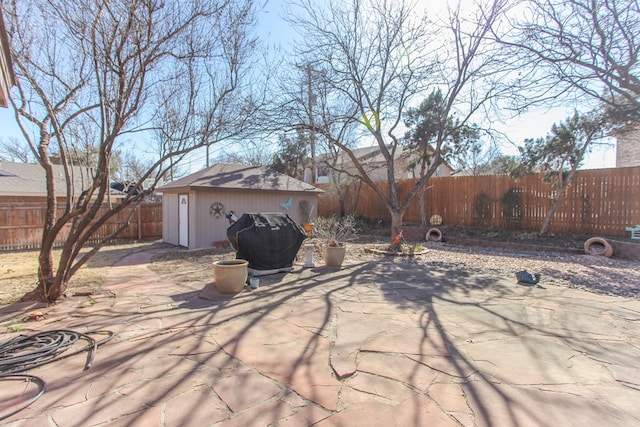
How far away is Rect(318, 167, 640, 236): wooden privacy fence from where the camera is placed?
9352 millimetres

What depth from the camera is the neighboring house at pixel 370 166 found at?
1351 centimetres

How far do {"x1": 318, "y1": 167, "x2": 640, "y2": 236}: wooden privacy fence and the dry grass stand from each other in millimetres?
10775

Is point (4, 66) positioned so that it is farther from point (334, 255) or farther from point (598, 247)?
point (598, 247)

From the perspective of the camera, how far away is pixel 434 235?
465 inches

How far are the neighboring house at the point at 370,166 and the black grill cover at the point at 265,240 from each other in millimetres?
3044

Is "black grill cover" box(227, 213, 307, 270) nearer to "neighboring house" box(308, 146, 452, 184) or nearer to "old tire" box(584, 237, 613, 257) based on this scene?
"neighboring house" box(308, 146, 452, 184)

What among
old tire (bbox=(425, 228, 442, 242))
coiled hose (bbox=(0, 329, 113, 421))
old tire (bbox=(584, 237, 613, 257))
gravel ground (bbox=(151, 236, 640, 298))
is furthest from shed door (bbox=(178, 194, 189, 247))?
old tire (bbox=(584, 237, 613, 257))

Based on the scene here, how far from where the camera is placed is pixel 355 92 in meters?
9.41

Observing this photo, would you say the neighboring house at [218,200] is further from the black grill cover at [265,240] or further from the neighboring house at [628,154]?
the neighboring house at [628,154]

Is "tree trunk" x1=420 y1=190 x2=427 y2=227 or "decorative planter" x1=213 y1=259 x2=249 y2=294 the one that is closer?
"decorative planter" x1=213 y1=259 x2=249 y2=294

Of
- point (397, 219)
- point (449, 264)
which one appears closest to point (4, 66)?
point (449, 264)

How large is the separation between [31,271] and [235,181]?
5.94m

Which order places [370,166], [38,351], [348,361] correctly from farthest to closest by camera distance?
[370,166] < [38,351] < [348,361]

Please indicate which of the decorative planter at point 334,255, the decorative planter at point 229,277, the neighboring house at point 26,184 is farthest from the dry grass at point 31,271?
the decorative planter at point 334,255
